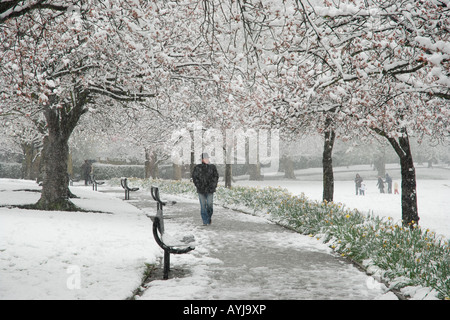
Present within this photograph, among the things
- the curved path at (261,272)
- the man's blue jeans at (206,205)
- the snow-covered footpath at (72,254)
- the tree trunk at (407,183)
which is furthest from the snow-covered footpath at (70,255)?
the tree trunk at (407,183)

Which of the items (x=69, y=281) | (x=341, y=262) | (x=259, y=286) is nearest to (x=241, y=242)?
(x=341, y=262)

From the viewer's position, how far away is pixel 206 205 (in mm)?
10117

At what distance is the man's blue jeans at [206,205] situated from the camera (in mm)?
9922

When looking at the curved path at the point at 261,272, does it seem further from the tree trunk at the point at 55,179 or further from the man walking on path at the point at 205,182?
the tree trunk at the point at 55,179

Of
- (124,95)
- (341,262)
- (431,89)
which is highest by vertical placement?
(124,95)

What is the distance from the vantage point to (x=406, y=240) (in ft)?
21.0

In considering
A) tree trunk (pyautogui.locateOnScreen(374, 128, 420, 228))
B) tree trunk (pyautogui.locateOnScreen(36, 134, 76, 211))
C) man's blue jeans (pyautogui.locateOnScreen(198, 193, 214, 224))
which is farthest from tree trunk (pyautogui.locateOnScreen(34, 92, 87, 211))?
tree trunk (pyautogui.locateOnScreen(374, 128, 420, 228))

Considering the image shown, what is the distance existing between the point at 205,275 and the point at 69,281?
1842mm

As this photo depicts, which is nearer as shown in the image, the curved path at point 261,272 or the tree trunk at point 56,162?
the curved path at point 261,272

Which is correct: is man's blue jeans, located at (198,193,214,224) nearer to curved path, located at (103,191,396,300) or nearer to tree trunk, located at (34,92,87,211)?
curved path, located at (103,191,396,300)

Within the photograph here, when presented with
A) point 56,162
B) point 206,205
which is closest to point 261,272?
point 206,205

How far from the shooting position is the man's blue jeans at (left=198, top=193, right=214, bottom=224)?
992 cm

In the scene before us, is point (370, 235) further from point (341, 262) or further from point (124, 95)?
point (124, 95)

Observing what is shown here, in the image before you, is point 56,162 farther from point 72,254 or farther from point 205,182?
point 72,254
